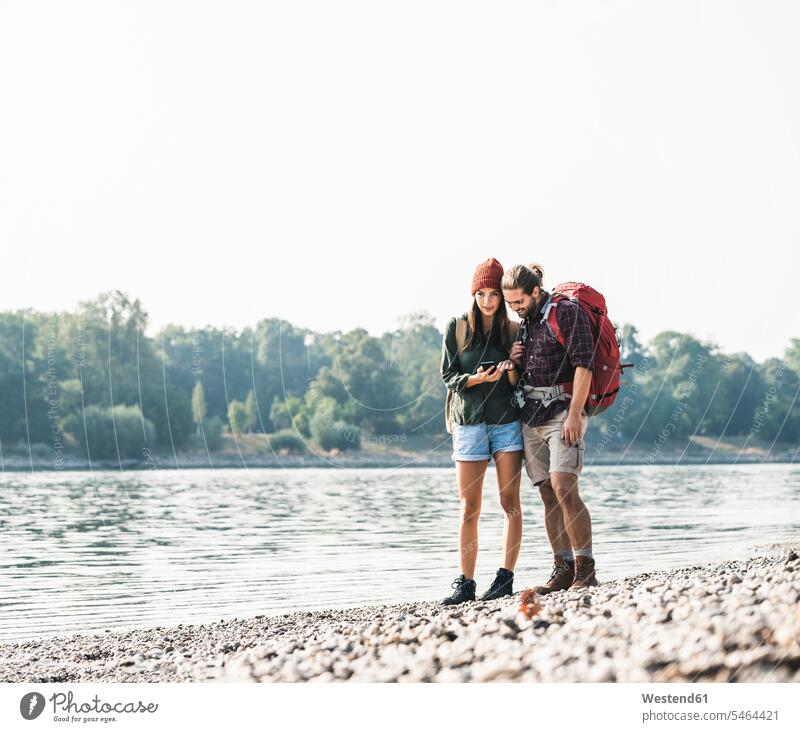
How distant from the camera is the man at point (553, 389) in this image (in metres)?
8.37

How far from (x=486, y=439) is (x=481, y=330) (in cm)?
86

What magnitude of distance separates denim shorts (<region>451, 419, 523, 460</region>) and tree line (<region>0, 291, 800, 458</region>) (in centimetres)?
4983

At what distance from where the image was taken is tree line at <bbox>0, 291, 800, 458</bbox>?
67.2 metres

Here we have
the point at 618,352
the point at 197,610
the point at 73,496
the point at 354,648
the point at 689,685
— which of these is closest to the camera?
the point at 689,685

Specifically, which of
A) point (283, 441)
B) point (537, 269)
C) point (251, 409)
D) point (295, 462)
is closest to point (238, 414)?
point (251, 409)

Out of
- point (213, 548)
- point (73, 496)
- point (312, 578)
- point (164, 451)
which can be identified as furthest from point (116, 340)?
point (312, 578)

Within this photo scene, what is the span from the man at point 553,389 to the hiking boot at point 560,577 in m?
0.06

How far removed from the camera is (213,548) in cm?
2270

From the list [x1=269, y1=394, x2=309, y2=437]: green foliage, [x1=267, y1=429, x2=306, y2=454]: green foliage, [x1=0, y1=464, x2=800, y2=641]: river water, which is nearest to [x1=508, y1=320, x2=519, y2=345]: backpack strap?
[x1=0, y1=464, x2=800, y2=641]: river water

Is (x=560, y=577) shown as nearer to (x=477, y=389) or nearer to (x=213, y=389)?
(x=477, y=389)

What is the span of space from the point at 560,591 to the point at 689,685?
2.97m

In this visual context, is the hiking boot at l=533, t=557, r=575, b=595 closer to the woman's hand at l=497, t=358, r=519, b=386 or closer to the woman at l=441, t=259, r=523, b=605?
the woman at l=441, t=259, r=523, b=605

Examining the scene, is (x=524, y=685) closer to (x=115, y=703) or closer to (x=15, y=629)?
(x=115, y=703)

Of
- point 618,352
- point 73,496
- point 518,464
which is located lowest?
point 73,496
